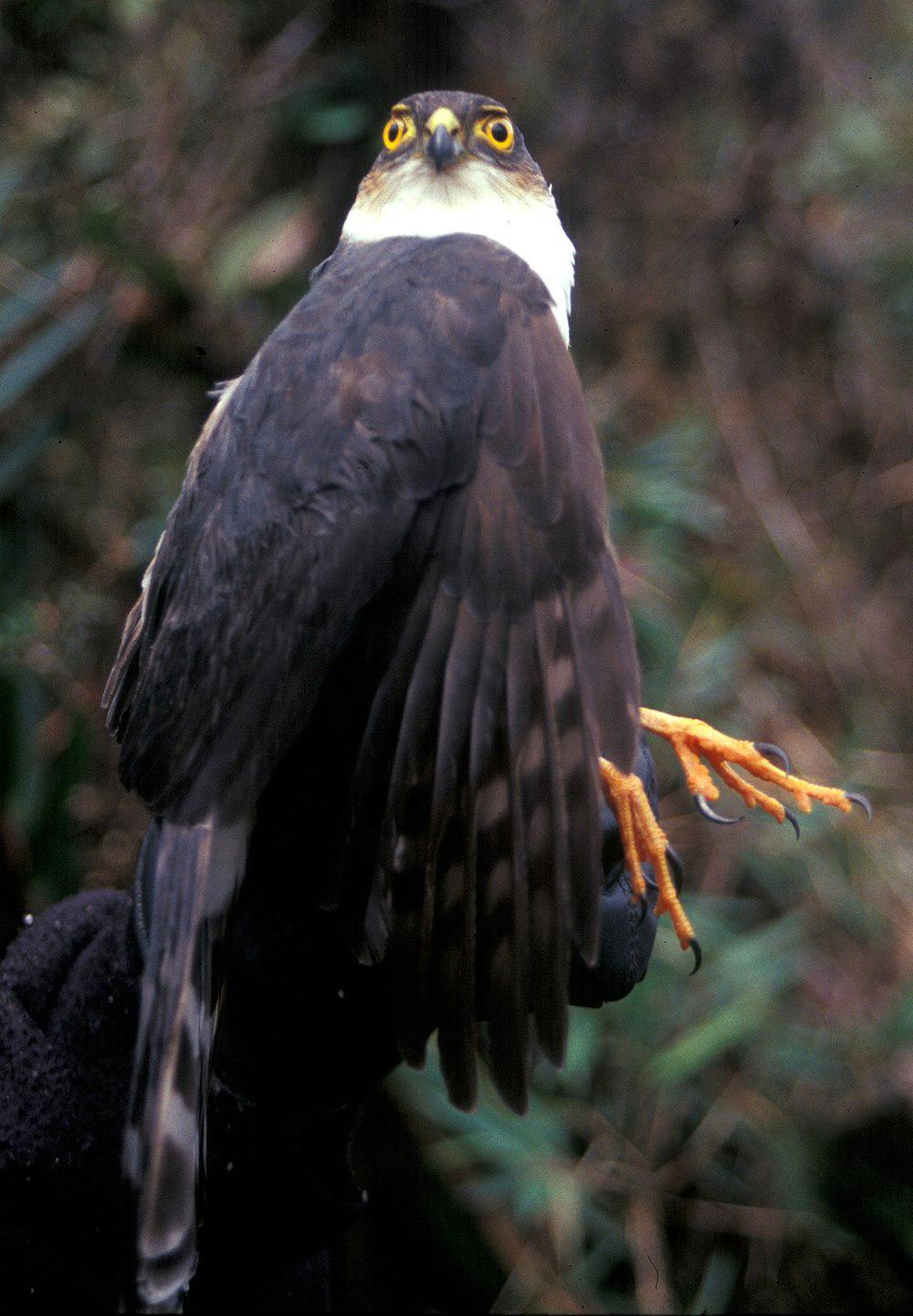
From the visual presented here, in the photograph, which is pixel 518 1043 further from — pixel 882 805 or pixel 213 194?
pixel 213 194

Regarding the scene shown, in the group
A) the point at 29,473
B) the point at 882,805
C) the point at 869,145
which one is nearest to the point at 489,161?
the point at 29,473

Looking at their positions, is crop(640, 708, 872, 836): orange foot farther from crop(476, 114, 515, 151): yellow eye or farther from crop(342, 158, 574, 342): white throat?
crop(476, 114, 515, 151): yellow eye

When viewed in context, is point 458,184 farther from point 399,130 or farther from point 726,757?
point 726,757

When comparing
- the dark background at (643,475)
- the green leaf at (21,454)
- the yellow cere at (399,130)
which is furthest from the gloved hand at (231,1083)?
the green leaf at (21,454)

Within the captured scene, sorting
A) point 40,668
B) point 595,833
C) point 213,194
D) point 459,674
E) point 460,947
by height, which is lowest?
point 460,947

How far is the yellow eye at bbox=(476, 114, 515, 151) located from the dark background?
5.45ft

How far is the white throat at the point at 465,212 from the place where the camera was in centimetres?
229

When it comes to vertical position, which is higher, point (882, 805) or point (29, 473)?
point (29, 473)

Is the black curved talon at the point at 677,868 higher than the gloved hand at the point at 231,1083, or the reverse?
the black curved talon at the point at 677,868

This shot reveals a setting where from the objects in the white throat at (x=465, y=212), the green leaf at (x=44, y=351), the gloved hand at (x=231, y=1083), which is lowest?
the gloved hand at (x=231, y=1083)

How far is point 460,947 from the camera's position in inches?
62.7

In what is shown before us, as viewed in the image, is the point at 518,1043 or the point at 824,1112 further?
the point at 824,1112

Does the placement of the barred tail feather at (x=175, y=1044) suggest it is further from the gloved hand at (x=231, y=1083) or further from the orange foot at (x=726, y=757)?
the orange foot at (x=726, y=757)

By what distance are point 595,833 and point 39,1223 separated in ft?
3.31
